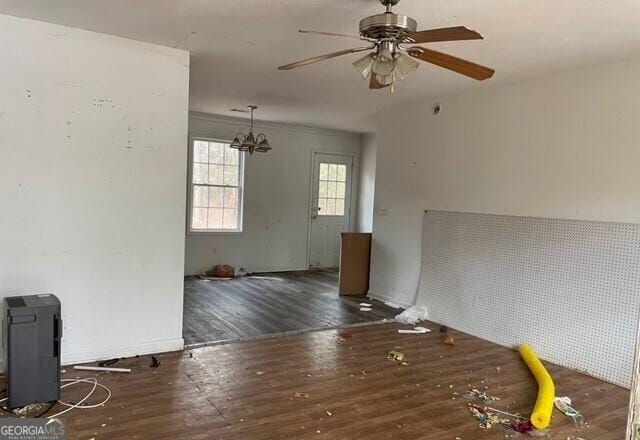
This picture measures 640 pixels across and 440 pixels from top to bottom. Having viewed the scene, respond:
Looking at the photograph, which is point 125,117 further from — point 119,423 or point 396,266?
point 396,266

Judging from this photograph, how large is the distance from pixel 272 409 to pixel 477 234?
2.66 metres

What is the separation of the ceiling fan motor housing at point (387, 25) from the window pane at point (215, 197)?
515 centimetres

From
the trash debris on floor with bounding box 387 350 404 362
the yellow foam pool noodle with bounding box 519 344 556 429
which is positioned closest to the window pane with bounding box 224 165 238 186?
the trash debris on floor with bounding box 387 350 404 362

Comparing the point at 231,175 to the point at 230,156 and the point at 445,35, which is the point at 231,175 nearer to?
the point at 230,156

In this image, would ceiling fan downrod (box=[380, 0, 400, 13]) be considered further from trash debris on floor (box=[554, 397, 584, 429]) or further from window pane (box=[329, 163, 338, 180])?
window pane (box=[329, 163, 338, 180])

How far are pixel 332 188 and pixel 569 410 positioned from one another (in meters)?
5.60

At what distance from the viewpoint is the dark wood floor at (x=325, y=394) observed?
2477 mm

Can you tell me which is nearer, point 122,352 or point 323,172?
point 122,352

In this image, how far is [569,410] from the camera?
9.26ft

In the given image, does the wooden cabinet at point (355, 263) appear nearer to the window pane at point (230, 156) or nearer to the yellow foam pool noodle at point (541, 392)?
the window pane at point (230, 156)

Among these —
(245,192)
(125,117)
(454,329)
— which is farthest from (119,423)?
(245,192)

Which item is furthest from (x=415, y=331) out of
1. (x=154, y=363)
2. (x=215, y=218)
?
(x=215, y=218)

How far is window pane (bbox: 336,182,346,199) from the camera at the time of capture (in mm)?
8032

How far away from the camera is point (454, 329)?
14.9 feet
